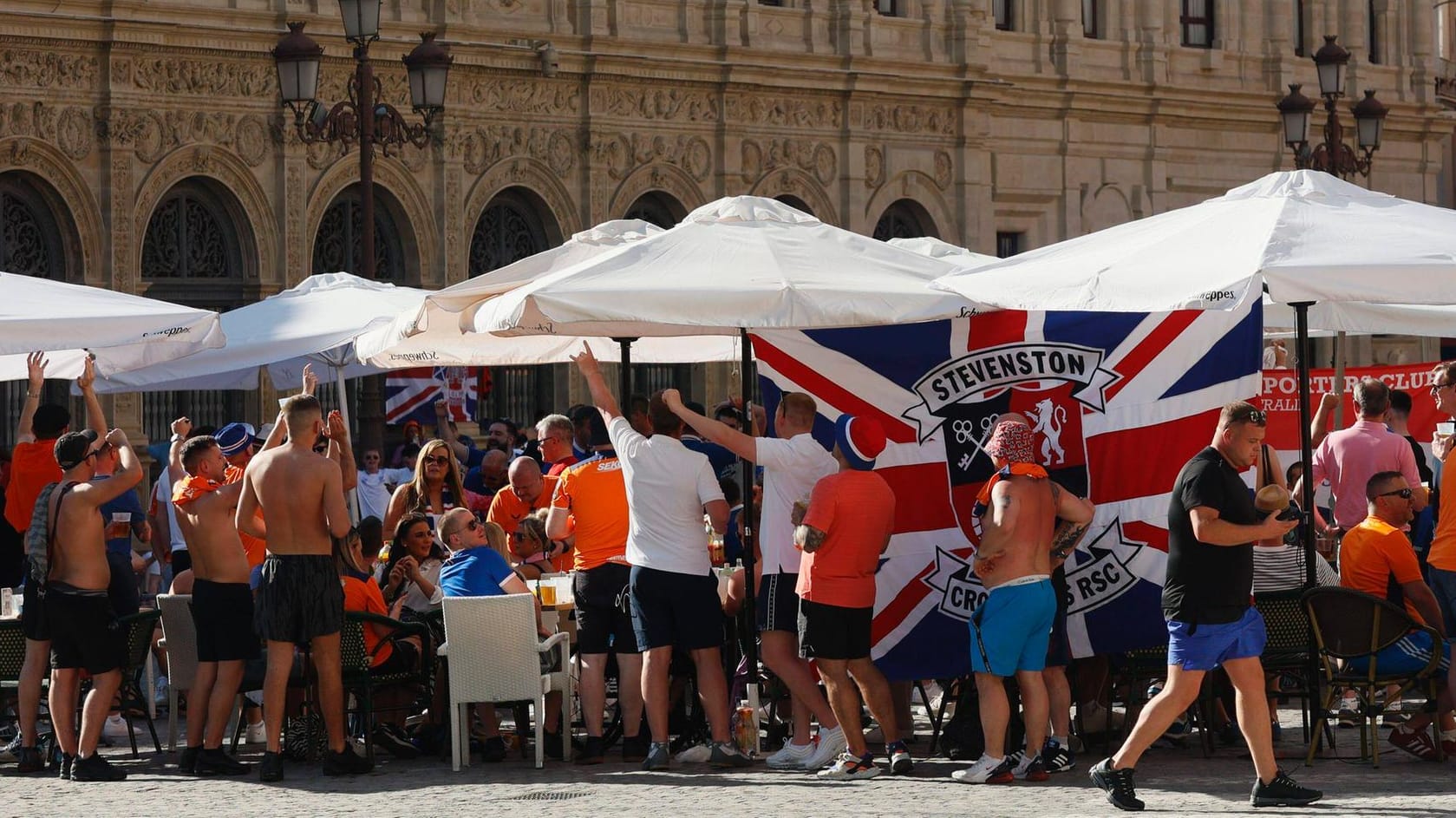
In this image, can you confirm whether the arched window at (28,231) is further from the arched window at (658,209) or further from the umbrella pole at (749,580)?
the umbrella pole at (749,580)

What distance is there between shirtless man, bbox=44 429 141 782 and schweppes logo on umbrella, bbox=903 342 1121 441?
3867 mm

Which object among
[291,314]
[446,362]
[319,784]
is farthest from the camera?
[291,314]

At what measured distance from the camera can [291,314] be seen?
17.2 metres

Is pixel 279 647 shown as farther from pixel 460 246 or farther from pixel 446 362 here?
pixel 460 246

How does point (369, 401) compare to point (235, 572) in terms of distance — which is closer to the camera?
point (235, 572)

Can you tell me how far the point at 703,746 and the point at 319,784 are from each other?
180cm

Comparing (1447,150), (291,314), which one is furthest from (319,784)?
(1447,150)

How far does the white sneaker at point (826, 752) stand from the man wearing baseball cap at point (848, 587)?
137 millimetres

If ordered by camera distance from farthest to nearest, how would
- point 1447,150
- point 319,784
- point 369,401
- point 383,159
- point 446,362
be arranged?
point 1447,150 → point 383,159 → point 369,401 → point 446,362 → point 319,784

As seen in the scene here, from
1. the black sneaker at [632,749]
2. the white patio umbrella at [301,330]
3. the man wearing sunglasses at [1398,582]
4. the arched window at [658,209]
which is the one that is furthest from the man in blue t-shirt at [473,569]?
the arched window at [658,209]

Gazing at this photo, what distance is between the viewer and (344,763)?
37.4 feet

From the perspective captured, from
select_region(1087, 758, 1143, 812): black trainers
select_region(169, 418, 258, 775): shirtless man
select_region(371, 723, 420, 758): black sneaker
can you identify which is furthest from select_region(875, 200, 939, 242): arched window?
select_region(1087, 758, 1143, 812): black trainers

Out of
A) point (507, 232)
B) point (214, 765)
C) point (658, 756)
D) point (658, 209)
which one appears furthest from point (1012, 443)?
point (658, 209)

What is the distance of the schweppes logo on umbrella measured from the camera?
1180 cm
